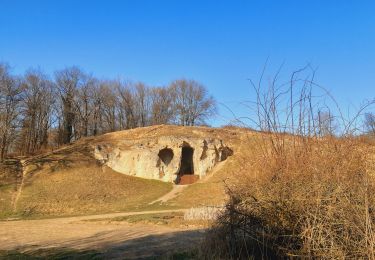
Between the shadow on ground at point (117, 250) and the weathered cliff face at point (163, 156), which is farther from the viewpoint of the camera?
the weathered cliff face at point (163, 156)

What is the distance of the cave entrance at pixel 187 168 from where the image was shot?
150 feet

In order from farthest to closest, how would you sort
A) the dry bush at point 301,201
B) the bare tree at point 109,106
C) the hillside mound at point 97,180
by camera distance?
the bare tree at point 109,106 → the hillside mound at point 97,180 → the dry bush at point 301,201

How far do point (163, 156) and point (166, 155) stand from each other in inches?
16.7

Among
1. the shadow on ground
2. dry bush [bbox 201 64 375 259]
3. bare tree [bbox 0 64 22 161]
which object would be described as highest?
bare tree [bbox 0 64 22 161]

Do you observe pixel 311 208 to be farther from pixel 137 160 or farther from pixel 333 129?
pixel 137 160

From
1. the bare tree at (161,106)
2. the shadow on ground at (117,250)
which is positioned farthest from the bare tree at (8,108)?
the shadow on ground at (117,250)

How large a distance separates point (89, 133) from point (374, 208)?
63.2 m

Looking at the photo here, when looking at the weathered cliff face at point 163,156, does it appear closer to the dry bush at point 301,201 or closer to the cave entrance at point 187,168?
the cave entrance at point 187,168

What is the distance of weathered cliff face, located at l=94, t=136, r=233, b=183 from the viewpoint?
45.3m

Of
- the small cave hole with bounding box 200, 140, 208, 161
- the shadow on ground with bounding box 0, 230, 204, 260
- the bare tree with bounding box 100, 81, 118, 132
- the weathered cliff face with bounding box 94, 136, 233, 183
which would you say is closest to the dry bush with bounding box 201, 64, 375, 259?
the shadow on ground with bounding box 0, 230, 204, 260

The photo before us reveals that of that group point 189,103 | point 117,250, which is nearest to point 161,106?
point 189,103

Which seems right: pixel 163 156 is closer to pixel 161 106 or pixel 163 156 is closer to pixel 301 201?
pixel 161 106

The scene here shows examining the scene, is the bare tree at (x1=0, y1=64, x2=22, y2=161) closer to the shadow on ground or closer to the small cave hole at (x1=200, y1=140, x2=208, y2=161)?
the small cave hole at (x1=200, y1=140, x2=208, y2=161)

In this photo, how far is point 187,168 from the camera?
48906 mm
